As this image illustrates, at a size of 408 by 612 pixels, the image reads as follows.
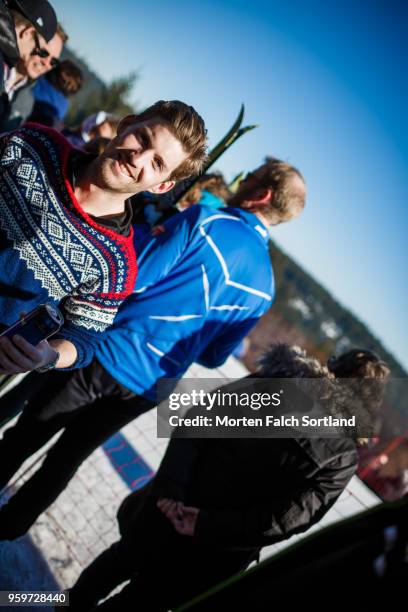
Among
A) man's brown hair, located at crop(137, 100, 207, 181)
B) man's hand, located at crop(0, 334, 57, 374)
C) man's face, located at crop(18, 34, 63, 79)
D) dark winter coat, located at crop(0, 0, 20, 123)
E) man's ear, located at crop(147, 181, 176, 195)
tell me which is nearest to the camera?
man's hand, located at crop(0, 334, 57, 374)

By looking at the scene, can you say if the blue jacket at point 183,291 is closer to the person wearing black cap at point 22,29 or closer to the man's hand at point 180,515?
the man's hand at point 180,515

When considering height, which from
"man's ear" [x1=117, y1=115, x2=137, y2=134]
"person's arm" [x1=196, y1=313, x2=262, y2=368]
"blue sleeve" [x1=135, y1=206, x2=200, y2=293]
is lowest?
"person's arm" [x1=196, y1=313, x2=262, y2=368]

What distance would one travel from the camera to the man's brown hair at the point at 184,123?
134cm

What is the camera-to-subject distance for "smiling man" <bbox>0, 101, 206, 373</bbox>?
1359 mm

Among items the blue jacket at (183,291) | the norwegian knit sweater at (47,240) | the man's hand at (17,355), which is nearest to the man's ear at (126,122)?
the norwegian knit sweater at (47,240)

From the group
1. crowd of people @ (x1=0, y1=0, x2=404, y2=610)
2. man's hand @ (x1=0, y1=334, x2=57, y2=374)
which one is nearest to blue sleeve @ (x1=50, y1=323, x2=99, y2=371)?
crowd of people @ (x1=0, y1=0, x2=404, y2=610)

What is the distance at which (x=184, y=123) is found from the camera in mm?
1342

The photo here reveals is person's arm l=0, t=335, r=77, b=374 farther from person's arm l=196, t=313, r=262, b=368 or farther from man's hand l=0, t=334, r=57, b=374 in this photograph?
person's arm l=196, t=313, r=262, b=368

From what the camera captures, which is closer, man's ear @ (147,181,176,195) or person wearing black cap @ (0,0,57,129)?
man's ear @ (147,181,176,195)

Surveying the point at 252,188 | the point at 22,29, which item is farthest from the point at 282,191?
the point at 22,29

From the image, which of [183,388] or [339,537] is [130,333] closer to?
[339,537]

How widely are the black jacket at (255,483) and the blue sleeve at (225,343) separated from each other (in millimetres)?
491

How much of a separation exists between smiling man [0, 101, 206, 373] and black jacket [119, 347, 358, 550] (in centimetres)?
82

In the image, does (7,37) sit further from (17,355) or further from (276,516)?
(276,516)
